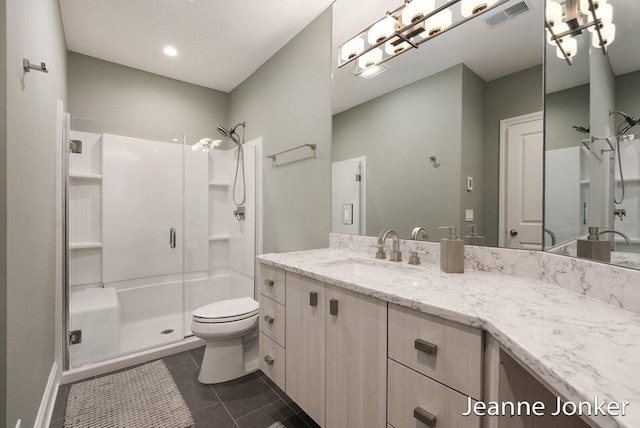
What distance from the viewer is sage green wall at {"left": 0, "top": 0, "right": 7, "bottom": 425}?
906mm

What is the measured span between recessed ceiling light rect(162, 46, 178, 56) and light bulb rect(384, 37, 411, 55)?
6.48 ft

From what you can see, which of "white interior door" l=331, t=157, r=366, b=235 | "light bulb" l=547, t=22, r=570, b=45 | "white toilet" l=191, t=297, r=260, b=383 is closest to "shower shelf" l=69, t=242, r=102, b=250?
"white toilet" l=191, t=297, r=260, b=383

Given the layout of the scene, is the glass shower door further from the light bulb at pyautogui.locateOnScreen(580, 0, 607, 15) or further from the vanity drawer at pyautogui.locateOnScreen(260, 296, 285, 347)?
the light bulb at pyautogui.locateOnScreen(580, 0, 607, 15)

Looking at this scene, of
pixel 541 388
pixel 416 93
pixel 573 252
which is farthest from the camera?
pixel 416 93

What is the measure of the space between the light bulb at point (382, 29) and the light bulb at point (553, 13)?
2.36 feet

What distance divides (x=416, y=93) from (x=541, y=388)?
144cm

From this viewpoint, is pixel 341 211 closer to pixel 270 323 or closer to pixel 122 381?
pixel 270 323

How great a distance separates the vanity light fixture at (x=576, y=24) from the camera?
911 mm

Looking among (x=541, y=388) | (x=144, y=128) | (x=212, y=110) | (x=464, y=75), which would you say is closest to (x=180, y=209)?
(x=144, y=128)

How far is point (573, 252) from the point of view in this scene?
106cm

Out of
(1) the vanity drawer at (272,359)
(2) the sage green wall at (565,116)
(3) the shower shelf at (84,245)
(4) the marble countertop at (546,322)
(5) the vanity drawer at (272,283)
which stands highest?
(2) the sage green wall at (565,116)

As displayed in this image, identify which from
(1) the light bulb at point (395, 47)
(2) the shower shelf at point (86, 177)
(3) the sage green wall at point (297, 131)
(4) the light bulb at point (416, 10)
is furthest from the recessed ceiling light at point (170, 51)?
(4) the light bulb at point (416, 10)

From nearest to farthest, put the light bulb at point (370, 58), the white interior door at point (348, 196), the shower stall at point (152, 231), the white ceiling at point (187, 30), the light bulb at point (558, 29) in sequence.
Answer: the light bulb at point (558, 29) → the light bulb at point (370, 58) → the white interior door at point (348, 196) → the white ceiling at point (187, 30) → the shower stall at point (152, 231)

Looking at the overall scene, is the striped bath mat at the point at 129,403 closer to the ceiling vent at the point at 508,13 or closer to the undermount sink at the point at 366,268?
the undermount sink at the point at 366,268
